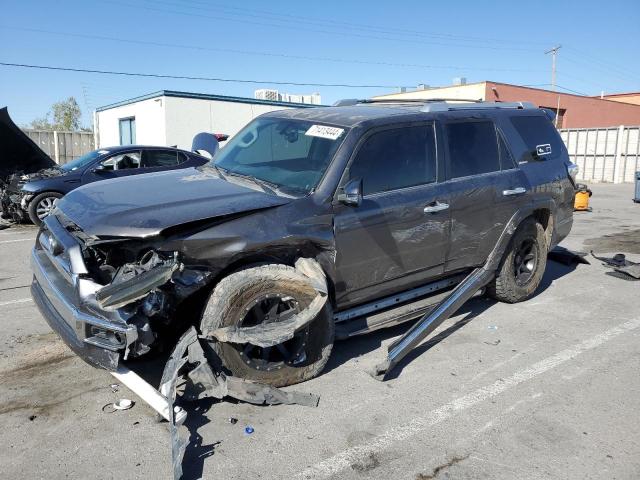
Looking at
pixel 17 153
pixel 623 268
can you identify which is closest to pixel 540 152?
pixel 623 268

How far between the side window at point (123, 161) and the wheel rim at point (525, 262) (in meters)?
7.94

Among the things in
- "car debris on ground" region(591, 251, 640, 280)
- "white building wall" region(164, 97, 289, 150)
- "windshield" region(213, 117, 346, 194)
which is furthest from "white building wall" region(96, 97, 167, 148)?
"car debris on ground" region(591, 251, 640, 280)

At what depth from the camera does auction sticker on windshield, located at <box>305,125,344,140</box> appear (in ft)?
13.7

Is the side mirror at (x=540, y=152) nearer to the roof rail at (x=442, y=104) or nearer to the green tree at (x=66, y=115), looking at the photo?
the roof rail at (x=442, y=104)

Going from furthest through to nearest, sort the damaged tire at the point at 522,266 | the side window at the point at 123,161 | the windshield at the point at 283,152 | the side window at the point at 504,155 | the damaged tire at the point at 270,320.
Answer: the side window at the point at 123,161
the damaged tire at the point at 522,266
the side window at the point at 504,155
the windshield at the point at 283,152
the damaged tire at the point at 270,320

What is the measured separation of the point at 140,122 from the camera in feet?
74.9

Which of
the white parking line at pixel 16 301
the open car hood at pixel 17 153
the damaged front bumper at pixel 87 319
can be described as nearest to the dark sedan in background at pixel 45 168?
the open car hood at pixel 17 153

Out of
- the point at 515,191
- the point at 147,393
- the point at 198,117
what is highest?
the point at 198,117

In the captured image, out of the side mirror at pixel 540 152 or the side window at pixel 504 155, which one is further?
the side mirror at pixel 540 152

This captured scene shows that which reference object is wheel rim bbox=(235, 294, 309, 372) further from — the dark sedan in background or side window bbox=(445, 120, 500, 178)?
the dark sedan in background

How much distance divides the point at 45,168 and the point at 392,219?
977 centimetres

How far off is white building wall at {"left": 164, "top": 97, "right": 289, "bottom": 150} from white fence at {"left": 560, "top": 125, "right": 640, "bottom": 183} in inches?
566

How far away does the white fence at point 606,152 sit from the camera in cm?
2339

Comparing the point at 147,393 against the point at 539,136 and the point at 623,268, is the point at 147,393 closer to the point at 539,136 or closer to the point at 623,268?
the point at 539,136
